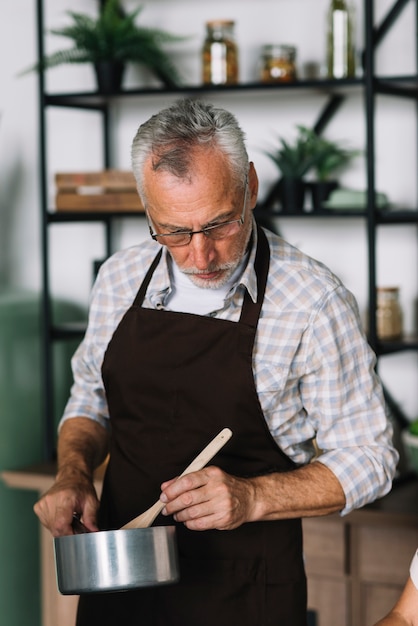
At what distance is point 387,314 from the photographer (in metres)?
3.26

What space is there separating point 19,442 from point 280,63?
153 cm

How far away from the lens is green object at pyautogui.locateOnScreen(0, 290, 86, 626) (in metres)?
3.49

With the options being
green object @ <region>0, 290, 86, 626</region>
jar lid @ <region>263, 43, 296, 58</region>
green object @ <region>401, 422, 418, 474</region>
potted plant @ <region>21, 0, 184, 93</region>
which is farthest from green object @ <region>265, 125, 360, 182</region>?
green object @ <region>0, 290, 86, 626</region>

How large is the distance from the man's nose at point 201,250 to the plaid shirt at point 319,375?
0.15 metres

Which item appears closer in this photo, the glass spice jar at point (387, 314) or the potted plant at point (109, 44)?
the glass spice jar at point (387, 314)

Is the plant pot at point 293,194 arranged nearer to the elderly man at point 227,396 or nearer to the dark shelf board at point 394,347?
the dark shelf board at point 394,347

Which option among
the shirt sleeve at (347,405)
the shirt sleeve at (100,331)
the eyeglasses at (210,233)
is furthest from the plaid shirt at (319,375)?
the shirt sleeve at (100,331)

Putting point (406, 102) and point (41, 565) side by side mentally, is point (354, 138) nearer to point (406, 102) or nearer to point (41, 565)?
point (406, 102)

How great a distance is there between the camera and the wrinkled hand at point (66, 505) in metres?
1.96

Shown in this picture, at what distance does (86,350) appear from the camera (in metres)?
2.23

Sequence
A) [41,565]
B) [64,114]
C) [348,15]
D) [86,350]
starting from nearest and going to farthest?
[86,350] < [348,15] < [41,565] < [64,114]

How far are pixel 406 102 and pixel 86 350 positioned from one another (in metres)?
1.70

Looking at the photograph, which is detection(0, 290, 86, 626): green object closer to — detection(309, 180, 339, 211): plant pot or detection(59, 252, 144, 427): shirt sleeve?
detection(309, 180, 339, 211): plant pot

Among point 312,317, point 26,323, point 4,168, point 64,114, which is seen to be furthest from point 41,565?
point 312,317
